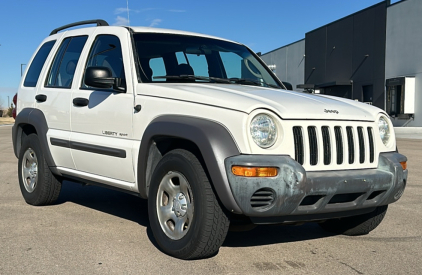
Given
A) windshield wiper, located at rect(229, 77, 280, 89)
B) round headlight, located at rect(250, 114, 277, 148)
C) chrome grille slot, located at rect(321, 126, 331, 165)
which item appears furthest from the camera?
windshield wiper, located at rect(229, 77, 280, 89)

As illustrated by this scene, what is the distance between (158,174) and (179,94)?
0.66m

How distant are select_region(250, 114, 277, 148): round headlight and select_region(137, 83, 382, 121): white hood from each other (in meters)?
0.08

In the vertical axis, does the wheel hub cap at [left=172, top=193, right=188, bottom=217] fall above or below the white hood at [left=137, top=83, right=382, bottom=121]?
below

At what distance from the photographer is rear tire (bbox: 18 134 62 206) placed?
6336 millimetres

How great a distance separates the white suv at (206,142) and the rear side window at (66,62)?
4cm

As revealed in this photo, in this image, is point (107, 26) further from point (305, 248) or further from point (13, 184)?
point (13, 184)

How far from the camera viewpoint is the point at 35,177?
6.57 m

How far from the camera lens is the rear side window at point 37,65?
22.4 ft

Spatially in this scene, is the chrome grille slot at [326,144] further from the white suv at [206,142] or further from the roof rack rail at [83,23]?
the roof rack rail at [83,23]

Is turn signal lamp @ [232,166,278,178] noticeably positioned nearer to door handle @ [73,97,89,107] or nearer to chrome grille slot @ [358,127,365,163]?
chrome grille slot @ [358,127,365,163]

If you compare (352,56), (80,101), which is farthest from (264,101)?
(352,56)

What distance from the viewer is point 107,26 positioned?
5824 mm

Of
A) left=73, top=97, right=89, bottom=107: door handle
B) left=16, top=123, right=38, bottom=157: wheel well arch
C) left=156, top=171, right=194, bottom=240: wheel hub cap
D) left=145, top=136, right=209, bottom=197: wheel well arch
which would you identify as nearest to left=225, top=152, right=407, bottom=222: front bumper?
left=156, top=171, right=194, bottom=240: wheel hub cap

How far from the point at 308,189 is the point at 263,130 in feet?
1.72
